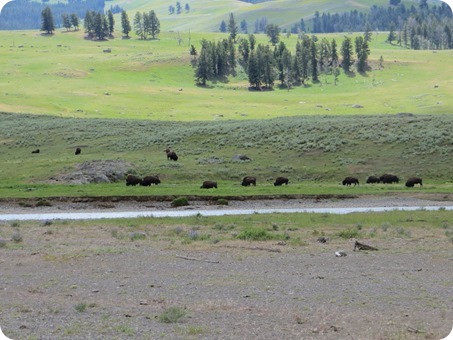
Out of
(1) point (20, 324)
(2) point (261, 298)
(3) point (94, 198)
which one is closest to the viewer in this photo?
(1) point (20, 324)

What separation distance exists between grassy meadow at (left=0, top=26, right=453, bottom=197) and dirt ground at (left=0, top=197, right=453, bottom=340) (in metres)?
20.4

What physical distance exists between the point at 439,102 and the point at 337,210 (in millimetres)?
81027

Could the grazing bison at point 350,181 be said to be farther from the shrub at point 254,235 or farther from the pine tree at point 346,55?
the pine tree at point 346,55

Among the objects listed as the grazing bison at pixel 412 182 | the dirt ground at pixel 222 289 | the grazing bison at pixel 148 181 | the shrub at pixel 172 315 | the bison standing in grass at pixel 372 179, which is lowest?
the bison standing in grass at pixel 372 179

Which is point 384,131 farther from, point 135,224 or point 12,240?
point 12,240

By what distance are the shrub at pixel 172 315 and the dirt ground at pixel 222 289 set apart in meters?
0.03

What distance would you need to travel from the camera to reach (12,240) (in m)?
26.5

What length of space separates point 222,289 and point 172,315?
3756mm

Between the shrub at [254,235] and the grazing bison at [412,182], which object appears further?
the grazing bison at [412,182]

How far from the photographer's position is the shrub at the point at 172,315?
13.5 metres

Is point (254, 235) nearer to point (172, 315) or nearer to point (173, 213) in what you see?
point (173, 213)

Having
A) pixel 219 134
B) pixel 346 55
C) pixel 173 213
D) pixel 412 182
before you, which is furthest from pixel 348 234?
pixel 346 55

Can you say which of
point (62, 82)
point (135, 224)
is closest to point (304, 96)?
point (62, 82)

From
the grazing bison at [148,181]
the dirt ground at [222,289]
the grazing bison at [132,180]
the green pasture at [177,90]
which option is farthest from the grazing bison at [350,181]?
the green pasture at [177,90]
